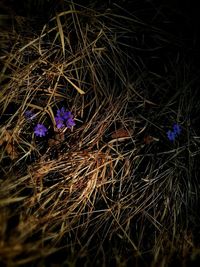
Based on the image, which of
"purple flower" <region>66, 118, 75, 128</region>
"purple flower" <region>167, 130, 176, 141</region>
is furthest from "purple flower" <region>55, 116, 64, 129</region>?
"purple flower" <region>167, 130, 176, 141</region>

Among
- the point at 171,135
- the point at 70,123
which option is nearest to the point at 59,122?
the point at 70,123

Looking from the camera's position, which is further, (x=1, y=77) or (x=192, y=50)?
(x=192, y=50)

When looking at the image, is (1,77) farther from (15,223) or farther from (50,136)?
(15,223)

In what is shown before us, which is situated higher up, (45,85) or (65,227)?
(45,85)

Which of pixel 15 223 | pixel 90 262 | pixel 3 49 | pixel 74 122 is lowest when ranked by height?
pixel 90 262

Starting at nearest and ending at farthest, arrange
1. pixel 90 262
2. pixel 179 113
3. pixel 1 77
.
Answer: pixel 90 262 → pixel 1 77 → pixel 179 113

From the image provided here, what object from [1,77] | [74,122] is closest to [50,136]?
[74,122]

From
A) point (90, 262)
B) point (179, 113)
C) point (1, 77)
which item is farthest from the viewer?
point (179, 113)

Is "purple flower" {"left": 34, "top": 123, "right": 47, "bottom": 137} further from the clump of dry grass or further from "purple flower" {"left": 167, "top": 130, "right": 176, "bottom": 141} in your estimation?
"purple flower" {"left": 167, "top": 130, "right": 176, "bottom": 141}
